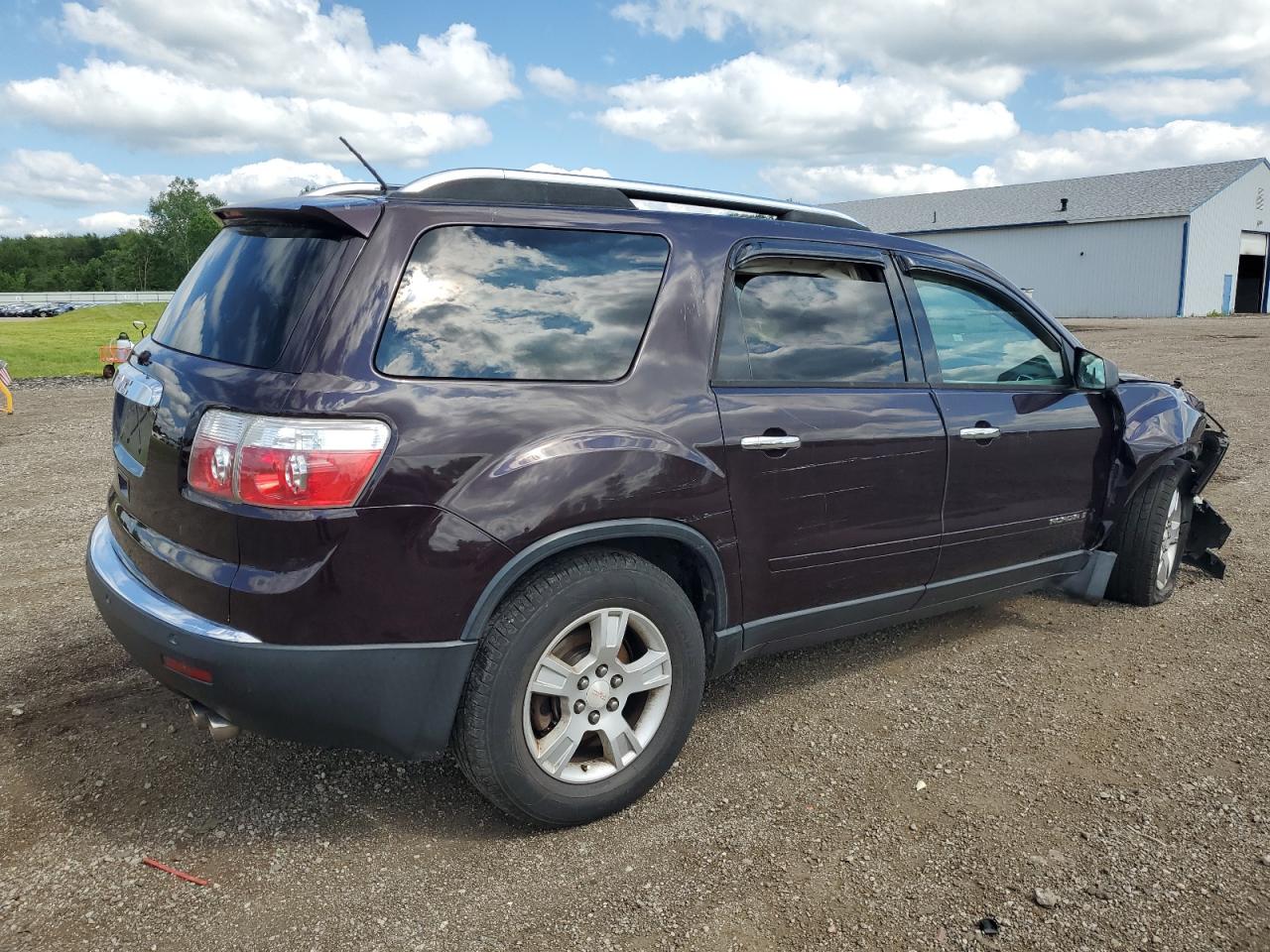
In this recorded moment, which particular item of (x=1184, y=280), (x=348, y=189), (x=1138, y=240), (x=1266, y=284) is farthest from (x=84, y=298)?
(x=348, y=189)

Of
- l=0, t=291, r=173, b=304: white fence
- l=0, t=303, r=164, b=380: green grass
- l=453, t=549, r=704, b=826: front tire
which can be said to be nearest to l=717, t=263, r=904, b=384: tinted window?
l=453, t=549, r=704, b=826: front tire

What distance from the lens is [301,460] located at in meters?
2.50

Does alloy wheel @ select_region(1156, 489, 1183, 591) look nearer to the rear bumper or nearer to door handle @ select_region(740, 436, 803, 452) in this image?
door handle @ select_region(740, 436, 803, 452)

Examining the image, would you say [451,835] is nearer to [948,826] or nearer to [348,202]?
[948,826]

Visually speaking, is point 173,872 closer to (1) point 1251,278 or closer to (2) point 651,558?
(2) point 651,558

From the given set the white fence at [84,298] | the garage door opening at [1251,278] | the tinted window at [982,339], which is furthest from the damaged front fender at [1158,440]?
the white fence at [84,298]

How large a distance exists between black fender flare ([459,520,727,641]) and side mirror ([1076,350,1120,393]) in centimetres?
226

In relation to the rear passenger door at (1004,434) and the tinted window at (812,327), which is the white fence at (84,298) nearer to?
the rear passenger door at (1004,434)

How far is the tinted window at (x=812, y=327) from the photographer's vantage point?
3324mm

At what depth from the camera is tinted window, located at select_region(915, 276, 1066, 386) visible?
12.9 feet

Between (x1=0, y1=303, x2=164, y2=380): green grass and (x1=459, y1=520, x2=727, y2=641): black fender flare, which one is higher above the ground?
(x1=459, y1=520, x2=727, y2=641): black fender flare

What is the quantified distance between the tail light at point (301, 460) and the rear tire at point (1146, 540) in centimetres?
386

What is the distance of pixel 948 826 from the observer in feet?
9.88

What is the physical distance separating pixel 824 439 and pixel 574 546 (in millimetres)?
1061
